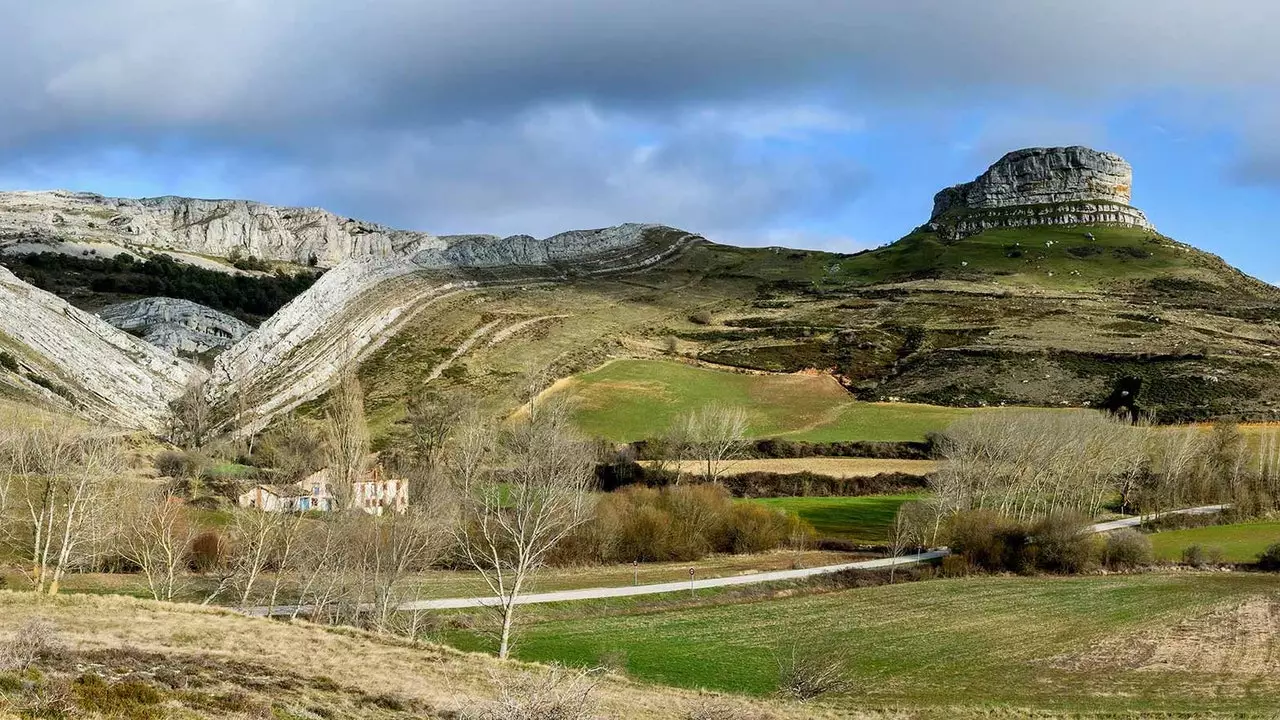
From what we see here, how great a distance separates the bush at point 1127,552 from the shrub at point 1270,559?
6601mm

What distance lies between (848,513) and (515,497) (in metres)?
34.5

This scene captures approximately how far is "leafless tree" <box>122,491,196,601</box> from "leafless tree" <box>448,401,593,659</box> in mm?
13769

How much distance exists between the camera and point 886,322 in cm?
14338

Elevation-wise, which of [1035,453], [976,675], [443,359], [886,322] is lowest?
[976,675]

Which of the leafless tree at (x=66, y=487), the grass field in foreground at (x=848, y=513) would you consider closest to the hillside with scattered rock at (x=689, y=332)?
the leafless tree at (x=66, y=487)

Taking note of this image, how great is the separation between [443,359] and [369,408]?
15.7 metres

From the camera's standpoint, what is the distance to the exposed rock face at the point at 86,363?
7531 centimetres

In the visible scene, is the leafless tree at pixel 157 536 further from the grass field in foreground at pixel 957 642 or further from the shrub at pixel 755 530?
the shrub at pixel 755 530

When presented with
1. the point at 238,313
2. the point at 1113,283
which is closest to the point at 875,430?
the point at 1113,283

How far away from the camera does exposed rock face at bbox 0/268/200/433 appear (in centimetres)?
7531

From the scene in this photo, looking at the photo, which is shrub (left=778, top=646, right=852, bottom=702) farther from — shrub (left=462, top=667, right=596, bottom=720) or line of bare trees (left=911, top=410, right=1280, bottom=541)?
line of bare trees (left=911, top=410, right=1280, bottom=541)

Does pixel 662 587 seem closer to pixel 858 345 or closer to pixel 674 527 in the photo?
pixel 674 527

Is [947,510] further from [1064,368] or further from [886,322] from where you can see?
[886,322]

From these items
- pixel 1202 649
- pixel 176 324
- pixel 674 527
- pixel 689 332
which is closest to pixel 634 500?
pixel 674 527
